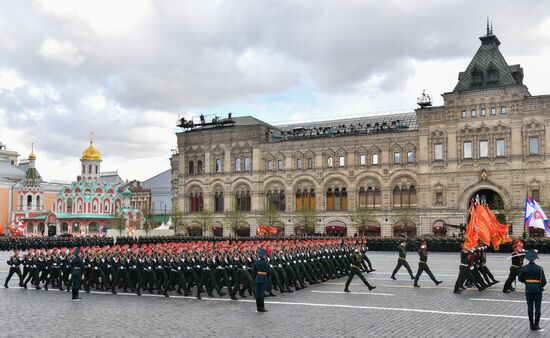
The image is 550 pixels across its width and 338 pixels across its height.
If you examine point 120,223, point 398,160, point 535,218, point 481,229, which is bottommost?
point 120,223

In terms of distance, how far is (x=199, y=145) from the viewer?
221 ft

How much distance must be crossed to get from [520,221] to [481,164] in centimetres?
591

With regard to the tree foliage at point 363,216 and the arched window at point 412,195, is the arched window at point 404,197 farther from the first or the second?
the tree foliage at point 363,216

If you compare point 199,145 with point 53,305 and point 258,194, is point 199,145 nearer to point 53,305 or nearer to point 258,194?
point 258,194

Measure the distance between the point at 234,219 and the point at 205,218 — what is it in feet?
10.6

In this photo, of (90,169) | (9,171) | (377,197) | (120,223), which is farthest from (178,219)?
(9,171)

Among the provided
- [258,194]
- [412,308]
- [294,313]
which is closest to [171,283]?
[294,313]

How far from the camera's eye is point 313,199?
200ft

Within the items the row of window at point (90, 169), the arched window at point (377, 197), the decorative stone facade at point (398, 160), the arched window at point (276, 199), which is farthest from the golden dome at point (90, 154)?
the arched window at point (377, 197)

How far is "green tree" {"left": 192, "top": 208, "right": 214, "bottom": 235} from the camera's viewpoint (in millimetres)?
63594

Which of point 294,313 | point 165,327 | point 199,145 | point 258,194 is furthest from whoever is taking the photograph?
point 199,145

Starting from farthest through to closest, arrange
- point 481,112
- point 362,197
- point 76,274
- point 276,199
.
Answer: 1. point 276,199
2. point 362,197
3. point 481,112
4. point 76,274

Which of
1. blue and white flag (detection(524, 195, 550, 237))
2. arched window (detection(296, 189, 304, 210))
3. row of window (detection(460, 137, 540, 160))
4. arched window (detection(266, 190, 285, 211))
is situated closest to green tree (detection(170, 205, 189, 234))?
arched window (detection(266, 190, 285, 211))

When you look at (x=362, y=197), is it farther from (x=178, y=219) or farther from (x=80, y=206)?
(x=80, y=206)
